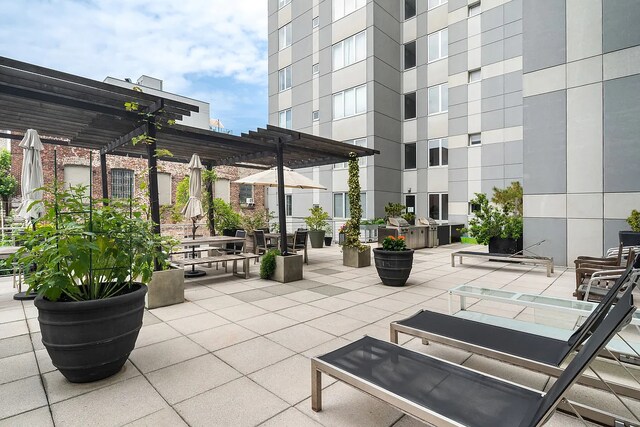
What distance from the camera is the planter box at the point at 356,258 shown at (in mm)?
8531

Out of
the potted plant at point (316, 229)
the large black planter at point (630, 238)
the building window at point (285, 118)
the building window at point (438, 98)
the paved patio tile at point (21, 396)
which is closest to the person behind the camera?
the paved patio tile at point (21, 396)

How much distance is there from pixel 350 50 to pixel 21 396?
17.2 meters

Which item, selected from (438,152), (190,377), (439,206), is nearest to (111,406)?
(190,377)

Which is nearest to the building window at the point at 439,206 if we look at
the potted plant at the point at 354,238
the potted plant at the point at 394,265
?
the potted plant at the point at 354,238

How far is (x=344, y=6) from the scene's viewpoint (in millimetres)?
16484

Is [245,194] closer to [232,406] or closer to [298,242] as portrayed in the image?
[298,242]

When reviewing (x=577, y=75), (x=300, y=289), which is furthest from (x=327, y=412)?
(x=577, y=75)

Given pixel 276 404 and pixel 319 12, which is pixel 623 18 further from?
pixel 319 12

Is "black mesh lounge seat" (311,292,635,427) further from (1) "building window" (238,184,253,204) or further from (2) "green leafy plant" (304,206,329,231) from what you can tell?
(1) "building window" (238,184,253,204)

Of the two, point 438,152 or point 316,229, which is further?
point 438,152

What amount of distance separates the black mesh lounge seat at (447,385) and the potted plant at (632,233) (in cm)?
627

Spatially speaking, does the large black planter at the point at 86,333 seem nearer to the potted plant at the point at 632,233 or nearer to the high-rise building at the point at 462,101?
the potted plant at the point at 632,233

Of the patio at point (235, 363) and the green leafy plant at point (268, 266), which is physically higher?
the green leafy plant at point (268, 266)

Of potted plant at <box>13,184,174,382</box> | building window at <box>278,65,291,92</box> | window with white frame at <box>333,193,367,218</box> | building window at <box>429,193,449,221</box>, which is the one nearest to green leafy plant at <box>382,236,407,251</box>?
potted plant at <box>13,184,174,382</box>
